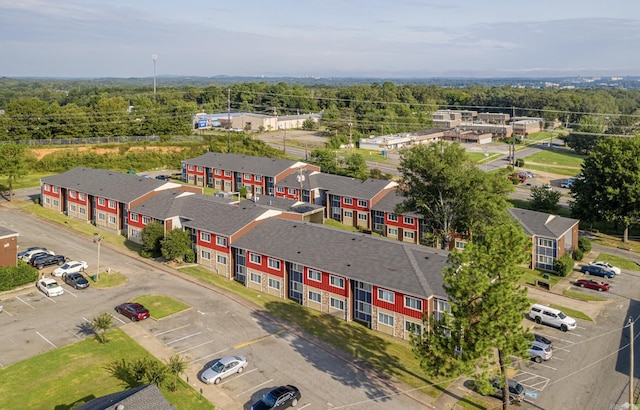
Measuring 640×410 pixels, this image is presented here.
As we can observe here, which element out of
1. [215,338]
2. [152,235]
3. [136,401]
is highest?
[152,235]

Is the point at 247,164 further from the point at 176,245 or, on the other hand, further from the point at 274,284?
the point at 274,284

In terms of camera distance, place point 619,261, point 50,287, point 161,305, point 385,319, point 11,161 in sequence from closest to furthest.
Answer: point 385,319 → point 161,305 → point 50,287 → point 619,261 → point 11,161

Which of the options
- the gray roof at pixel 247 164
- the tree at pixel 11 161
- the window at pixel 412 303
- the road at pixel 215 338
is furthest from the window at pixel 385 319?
the tree at pixel 11 161

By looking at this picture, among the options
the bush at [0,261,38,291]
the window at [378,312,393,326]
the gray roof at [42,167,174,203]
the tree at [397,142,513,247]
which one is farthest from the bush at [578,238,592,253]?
the bush at [0,261,38,291]

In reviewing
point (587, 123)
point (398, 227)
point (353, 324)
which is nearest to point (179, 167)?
point (398, 227)

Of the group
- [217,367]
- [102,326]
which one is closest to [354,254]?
[217,367]

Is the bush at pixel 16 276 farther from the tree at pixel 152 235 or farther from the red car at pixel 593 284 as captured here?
the red car at pixel 593 284

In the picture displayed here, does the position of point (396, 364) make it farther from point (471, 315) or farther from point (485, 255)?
point (485, 255)
